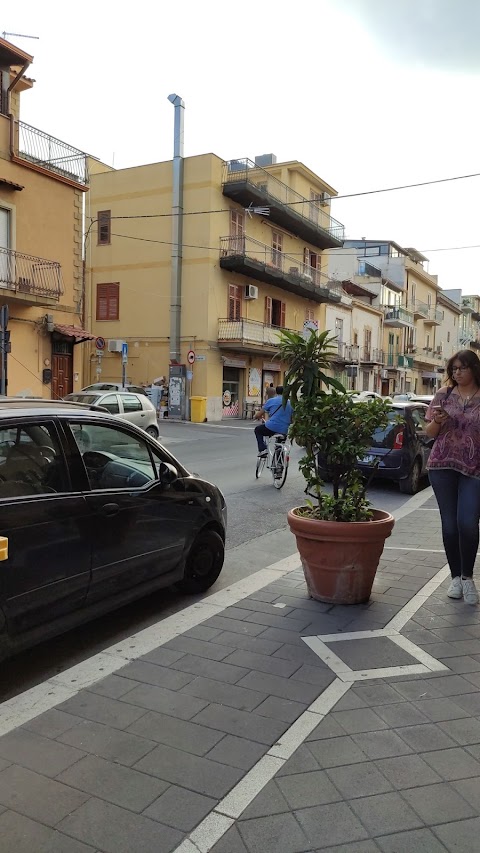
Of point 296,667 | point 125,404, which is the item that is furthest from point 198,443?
point 296,667

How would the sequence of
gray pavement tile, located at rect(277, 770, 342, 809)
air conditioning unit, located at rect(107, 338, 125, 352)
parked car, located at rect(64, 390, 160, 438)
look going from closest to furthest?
gray pavement tile, located at rect(277, 770, 342, 809), parked car, located at rect(64, 390, 160, 438), air conditioning unit, located at rect(107, 338, 125, 352)

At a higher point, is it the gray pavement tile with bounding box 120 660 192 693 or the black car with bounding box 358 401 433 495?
the black car with bounding box 358 401 433 495

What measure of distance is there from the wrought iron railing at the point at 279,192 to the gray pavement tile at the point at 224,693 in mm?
24940

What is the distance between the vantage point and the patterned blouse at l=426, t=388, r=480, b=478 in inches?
174

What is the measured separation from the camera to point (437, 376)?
6494 centimetres

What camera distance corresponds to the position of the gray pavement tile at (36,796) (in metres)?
2.28

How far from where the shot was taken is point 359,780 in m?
2.48

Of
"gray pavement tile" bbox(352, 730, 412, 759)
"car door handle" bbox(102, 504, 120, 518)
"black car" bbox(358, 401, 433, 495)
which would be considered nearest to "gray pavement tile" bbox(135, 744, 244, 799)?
"gray pavement tile" bbox(352, 730, 412, 759)

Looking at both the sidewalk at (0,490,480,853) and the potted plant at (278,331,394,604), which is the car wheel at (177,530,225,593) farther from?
the potted plant at (278,331,394,604)

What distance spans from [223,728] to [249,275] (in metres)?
29.5

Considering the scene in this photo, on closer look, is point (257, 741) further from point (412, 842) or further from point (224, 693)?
point (412, 842)

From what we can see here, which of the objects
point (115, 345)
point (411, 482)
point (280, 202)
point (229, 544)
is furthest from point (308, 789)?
point (280, 202)

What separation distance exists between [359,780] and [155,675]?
126 centimetres

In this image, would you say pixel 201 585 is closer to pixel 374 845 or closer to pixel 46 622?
pixel 46 622
